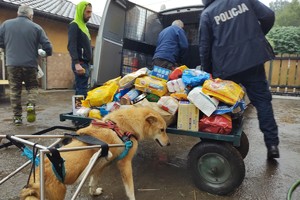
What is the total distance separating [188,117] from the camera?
8.87 feet

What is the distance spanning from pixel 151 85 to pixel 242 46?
1.13m

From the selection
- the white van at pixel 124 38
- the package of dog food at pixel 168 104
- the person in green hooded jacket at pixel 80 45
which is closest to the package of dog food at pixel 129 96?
the package of dog food at pixel 168 104

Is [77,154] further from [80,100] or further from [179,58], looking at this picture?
[179,58]

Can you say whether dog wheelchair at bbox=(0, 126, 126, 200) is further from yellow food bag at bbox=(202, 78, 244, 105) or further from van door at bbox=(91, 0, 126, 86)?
van door at bbox=(91, 0, 126, 86)

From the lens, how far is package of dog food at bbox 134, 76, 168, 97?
3.07 m

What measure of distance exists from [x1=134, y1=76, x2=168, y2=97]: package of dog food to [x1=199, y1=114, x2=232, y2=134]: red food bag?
25.2 inches

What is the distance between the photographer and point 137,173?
311 centimetres

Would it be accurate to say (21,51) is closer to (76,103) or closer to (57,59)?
(76,103)

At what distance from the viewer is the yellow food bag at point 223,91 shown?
8.43 ft

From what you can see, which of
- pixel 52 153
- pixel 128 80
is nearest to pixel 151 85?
pixel 128 80

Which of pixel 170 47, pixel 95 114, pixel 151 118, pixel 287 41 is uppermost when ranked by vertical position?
pixel 287 41

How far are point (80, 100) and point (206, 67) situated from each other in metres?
1.76

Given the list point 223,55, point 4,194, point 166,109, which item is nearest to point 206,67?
point 223,55

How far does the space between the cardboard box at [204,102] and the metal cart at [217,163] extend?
24 cm
